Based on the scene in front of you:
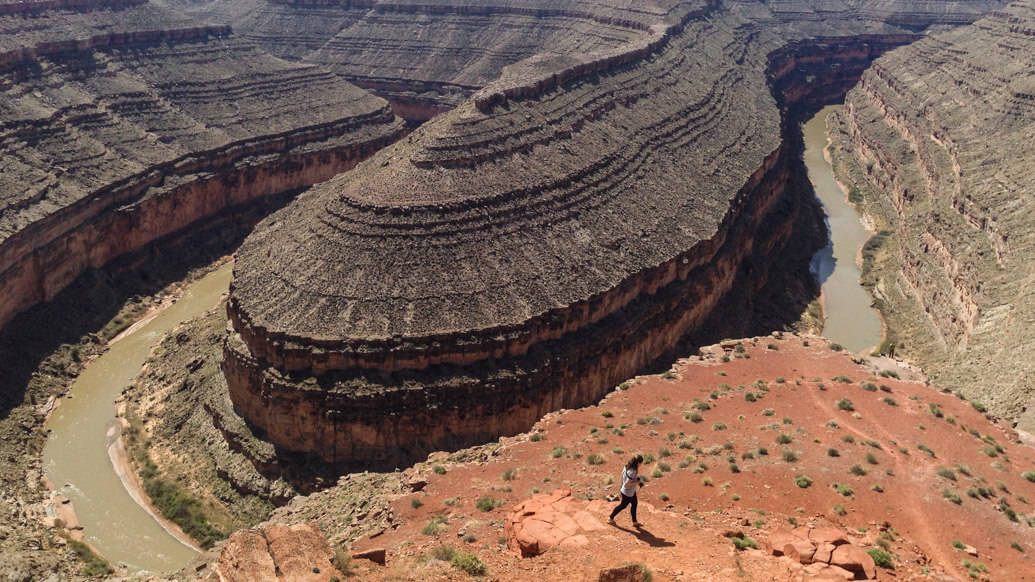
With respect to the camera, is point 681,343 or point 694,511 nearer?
point 694,511

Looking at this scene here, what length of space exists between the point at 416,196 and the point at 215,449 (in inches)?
658

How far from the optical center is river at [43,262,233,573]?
38781 mm

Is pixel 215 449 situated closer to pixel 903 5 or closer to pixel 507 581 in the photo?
pixel 507 581

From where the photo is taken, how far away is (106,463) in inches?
1764

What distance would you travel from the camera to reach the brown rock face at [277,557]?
2242 cm

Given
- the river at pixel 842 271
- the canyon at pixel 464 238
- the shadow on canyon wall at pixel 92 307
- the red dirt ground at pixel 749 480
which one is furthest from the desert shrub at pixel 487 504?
the river at pixel 842 271

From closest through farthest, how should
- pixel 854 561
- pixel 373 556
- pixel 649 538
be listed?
pixel 854 561 → pixel 649 538 → pixel 373 556

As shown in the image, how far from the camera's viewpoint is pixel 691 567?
73.0 feet

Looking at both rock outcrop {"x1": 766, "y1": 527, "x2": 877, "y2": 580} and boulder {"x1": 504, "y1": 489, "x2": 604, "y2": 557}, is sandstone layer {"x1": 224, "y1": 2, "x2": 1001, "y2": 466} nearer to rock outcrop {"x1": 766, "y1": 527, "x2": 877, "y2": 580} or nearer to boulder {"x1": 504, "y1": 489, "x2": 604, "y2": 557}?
boulder {"x1": 504, "y1": 489, "x2": 604, "y2": 557}

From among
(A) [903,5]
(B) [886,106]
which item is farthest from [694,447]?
(A) [903,5]

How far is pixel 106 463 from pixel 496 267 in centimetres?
2195

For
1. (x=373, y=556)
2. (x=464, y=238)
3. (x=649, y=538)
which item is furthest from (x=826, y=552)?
(x=464, y=238)

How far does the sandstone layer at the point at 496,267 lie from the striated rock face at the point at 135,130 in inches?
570

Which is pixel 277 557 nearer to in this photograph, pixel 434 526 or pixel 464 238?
pixel 434 526
